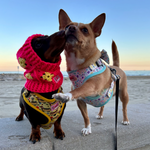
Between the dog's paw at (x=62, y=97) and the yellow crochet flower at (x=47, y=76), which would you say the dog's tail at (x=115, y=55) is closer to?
the yellow crochet flower at (x=47, y=76)

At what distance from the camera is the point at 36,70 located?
1616 millimetres

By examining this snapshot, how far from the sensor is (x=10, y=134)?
2010mm

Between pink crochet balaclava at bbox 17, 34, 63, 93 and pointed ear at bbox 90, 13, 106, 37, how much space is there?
77 cm

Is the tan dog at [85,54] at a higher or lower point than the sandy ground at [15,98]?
higher

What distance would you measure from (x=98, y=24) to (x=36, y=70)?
112cm

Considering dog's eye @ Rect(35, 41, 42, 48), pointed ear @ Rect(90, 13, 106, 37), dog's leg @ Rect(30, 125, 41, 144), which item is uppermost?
pointed ear @ Rect(90, 13, 106, 37)

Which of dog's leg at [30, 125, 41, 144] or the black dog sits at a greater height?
the black dog

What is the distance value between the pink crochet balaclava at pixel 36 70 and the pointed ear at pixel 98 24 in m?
0.77

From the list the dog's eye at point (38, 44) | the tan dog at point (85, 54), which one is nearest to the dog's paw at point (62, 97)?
the tan dog at point (85, 54)

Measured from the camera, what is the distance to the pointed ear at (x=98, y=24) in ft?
6.82

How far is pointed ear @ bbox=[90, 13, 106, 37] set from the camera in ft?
6.82

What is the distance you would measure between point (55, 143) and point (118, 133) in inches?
39.1

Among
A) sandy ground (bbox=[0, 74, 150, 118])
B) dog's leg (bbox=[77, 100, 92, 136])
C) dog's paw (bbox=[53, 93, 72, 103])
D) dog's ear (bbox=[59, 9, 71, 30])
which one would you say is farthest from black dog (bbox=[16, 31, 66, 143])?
sandy ground (bbox=[0, 74, 150, 118])

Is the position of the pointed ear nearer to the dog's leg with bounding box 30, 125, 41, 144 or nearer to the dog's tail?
the dog's tail
